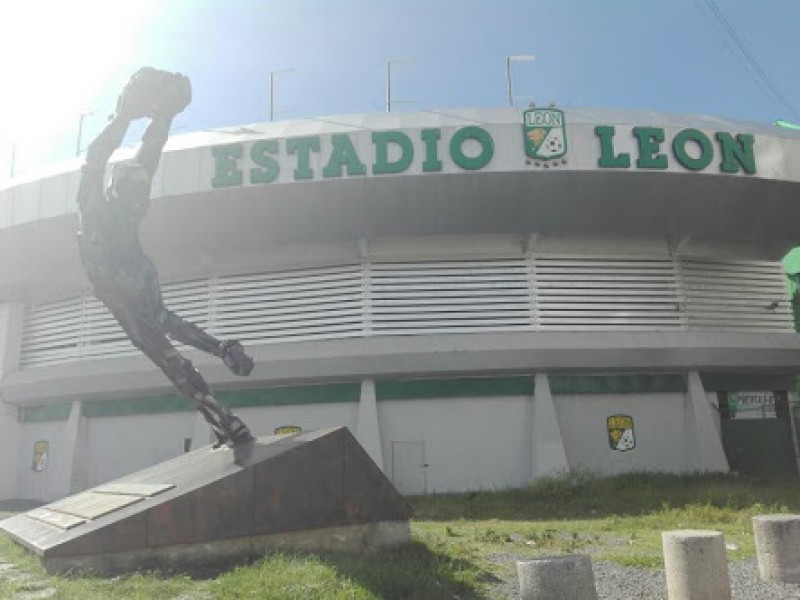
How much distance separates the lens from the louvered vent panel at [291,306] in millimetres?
→ 20172

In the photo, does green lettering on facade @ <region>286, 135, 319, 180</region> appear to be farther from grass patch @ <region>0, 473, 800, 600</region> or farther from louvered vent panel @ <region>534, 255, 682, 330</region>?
grass patch @ <region>0, 473, 800, 600</region>

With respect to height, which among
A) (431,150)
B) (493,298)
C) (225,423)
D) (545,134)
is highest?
(545,134)

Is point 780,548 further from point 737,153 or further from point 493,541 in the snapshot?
point 737,153

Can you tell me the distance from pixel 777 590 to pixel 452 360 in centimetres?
1213

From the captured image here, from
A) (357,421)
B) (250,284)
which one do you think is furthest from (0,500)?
(357,421)

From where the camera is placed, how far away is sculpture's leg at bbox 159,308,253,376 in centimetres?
990

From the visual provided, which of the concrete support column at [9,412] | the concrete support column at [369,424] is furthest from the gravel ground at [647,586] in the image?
the concrete support column at [9,412]

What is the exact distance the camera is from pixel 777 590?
737 cm

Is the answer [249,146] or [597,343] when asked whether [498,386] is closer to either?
[597,343]

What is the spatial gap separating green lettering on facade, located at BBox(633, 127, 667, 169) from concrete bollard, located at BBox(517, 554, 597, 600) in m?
14.0

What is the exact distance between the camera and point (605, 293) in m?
20.4

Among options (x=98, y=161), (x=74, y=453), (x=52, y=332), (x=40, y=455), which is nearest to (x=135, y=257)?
(x=98, y=161)

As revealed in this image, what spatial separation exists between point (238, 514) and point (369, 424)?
11.6 metres

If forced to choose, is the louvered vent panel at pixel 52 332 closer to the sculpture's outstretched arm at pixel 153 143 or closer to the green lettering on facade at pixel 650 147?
the sculpture's outstretched arm at pixel 153 143
